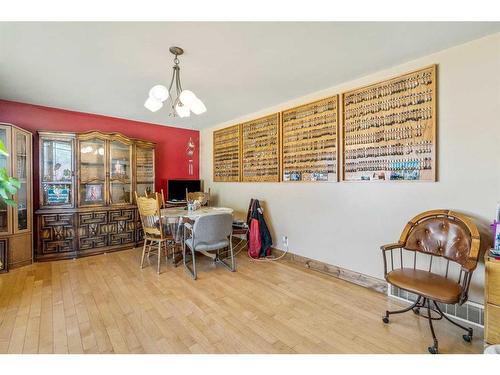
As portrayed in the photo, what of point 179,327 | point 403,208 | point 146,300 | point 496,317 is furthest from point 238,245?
point 496,317

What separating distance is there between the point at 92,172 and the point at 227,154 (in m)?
2.31

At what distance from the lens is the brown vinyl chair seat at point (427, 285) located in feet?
5.15

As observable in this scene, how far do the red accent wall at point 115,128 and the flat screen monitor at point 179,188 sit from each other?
1.18ft

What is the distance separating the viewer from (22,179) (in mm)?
3232

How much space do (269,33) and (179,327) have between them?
2426mm

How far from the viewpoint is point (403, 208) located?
7.63ft

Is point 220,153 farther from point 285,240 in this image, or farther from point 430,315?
point 430,315

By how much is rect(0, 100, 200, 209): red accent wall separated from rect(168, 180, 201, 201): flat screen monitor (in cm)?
36

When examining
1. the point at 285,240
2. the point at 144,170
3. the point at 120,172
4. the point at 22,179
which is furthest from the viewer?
the point at 144,170

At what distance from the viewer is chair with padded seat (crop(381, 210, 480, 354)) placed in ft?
5.29

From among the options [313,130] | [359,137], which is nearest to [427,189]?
[359,137]

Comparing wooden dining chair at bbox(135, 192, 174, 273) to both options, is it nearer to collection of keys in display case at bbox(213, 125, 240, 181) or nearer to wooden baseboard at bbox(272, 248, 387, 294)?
collection of keys in display case at bbox(213, 125, 240, 181)

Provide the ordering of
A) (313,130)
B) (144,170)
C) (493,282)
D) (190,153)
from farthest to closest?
(190,153), (144,170), (313,130), (493,282)
